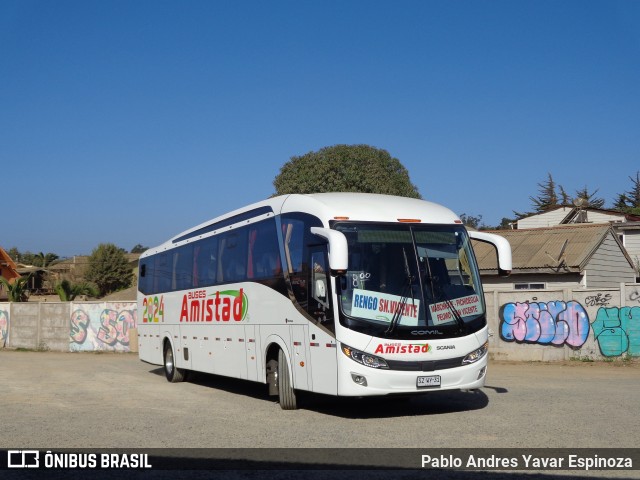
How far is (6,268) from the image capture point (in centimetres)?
6356

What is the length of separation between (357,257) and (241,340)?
4309mm

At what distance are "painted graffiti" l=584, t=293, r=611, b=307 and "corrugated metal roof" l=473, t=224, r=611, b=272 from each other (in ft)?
24.0

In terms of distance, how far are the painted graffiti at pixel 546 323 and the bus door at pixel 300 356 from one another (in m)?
11.5

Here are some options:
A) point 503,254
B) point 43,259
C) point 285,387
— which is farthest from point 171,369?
point 43,259

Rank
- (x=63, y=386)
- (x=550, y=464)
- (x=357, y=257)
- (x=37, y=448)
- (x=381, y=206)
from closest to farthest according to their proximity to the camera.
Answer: (x=550, y=464) → (x=37, y=448) → (x=357, y=257) → (x=381, y=206) → (x=63, y=386)

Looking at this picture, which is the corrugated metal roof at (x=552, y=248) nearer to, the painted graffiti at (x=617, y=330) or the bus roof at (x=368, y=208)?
the painted graffiti at (x=617, y=330)

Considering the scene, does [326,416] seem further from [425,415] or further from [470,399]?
[470,399]

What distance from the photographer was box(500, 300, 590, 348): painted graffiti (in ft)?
70.7

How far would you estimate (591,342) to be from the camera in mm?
21359

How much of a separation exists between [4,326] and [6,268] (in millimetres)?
27867

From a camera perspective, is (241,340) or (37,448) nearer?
(37,448)

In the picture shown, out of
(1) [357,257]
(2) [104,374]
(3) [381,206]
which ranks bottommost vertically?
(2) [104,374]

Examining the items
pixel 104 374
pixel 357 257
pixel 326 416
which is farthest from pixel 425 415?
pixel 104 374

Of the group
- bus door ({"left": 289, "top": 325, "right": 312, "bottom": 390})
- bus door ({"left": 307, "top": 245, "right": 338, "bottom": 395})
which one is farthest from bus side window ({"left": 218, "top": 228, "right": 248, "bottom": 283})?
bus door ({"left": 307, "top": 245, "right": 338, "bottom": 395})
